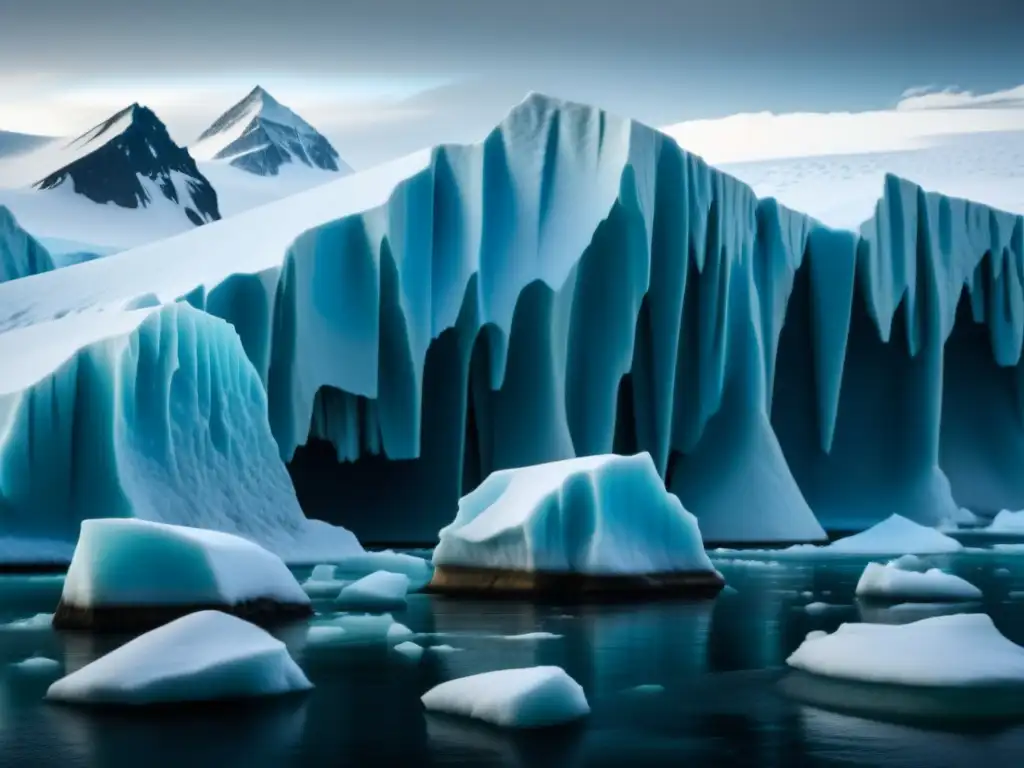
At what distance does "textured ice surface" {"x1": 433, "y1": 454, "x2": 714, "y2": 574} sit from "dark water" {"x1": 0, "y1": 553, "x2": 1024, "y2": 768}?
2.18 m

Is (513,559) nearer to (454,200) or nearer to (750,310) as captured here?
(454,200)

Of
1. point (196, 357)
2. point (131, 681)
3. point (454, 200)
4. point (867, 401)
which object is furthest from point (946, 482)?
point (131, 681)

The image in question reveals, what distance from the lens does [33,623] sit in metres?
10.7

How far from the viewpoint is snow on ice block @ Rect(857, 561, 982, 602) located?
13672 mm

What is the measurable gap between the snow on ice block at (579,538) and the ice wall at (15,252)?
2277 centimetres

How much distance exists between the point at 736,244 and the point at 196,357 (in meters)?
11.6

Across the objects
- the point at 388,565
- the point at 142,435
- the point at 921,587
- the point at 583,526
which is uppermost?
the point at 142,435

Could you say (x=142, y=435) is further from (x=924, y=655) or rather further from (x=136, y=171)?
(x=136, y=171)

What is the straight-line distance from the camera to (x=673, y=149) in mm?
25297

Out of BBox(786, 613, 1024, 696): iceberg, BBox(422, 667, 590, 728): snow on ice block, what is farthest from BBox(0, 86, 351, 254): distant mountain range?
BBox(422, 667, 590, 728): snow on ice block

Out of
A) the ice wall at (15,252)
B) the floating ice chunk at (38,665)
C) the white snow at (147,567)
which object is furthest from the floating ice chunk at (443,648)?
the ice wall at (15,252)

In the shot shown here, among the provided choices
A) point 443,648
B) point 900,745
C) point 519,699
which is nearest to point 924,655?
point 900,745

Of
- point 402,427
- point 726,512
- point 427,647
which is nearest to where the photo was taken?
point 427,647

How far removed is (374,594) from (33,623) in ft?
9.14
